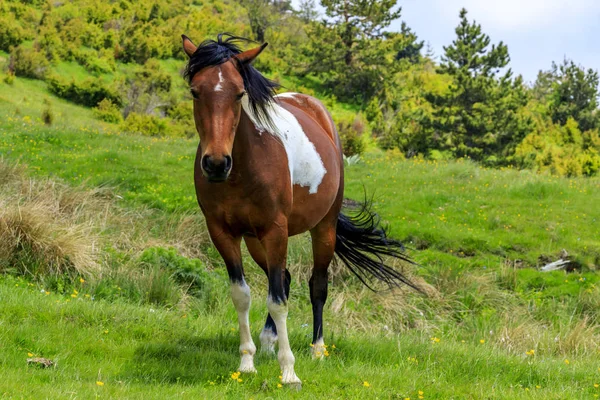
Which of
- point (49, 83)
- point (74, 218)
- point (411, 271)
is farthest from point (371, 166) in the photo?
point (49, 83)

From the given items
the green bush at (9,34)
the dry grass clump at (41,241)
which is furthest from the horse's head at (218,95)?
the green bush at (9,34)

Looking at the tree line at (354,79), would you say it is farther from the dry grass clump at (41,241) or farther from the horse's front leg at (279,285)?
the horse's front leg at (279,285)

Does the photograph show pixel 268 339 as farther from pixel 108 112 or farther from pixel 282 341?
pixel 108 112

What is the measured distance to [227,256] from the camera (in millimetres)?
4746

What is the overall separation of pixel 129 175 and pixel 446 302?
26.1ft

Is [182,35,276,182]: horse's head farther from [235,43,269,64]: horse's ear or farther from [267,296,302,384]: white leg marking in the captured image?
[267,296,302,384]: white leg marking

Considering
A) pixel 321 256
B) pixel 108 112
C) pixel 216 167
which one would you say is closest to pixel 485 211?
pixel 321 256

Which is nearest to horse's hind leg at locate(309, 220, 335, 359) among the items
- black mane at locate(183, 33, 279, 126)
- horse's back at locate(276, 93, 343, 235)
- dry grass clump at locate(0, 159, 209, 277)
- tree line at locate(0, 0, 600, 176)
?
horse's back at locate(276, 93, 343, 235)

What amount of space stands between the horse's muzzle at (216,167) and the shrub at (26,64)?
32426 millimetres

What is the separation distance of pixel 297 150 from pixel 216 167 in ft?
4.51

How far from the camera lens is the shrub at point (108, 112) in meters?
30.5

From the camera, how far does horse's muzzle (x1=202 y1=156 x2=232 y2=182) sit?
3.94 metres

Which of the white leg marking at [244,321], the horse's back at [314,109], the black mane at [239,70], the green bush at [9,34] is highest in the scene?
the green bush at [9,34]

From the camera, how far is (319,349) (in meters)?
5.65
